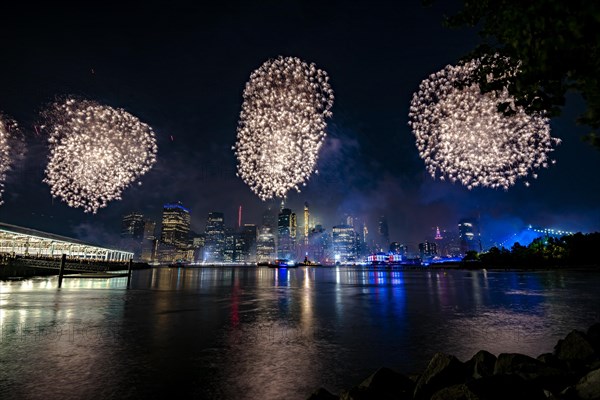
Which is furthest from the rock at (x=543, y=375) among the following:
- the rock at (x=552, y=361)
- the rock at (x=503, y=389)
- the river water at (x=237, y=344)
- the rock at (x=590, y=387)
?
the river water at (x=237, y=344)

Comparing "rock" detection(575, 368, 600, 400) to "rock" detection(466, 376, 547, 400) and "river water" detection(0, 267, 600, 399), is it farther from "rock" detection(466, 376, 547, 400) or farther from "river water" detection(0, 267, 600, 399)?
"river water" detection(0, 267, 600, 399)

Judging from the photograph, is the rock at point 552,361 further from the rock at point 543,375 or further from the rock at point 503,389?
the rock at point 503,389

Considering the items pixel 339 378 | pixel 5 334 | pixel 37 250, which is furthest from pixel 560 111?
pixel 37 250

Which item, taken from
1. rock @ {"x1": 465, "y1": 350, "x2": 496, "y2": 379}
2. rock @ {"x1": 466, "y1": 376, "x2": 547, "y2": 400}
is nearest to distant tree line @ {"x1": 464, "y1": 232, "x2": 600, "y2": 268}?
rock @ {"x1": 465, "y1": 350, "x2": 496, "y2": 379}

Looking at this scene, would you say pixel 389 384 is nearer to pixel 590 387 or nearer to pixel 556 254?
pixel 590 387

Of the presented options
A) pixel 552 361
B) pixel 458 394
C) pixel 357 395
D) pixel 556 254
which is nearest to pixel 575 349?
pixel 552 361

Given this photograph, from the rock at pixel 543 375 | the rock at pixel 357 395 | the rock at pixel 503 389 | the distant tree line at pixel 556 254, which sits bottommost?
the rock at pixel 357 395

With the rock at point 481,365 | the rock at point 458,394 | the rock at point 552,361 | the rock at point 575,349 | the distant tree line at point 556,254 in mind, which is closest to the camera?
the rock at point 458,394

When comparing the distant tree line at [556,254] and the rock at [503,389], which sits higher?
the distant tree line at [556,254]
